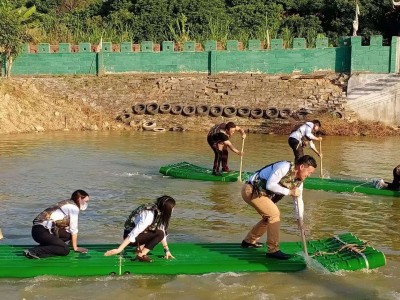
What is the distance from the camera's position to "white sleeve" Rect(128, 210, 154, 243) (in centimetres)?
747

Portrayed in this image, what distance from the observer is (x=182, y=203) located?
485 inches

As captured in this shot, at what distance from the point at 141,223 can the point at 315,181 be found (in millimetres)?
6744

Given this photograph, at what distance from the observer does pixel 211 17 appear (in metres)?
37.4

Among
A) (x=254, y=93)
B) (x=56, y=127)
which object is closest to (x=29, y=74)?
(x=56, y=127)

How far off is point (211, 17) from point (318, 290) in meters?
31.3

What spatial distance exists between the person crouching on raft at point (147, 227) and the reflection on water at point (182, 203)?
35 centimetres

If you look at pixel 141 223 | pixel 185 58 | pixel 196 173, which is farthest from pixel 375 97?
pixel 141 223

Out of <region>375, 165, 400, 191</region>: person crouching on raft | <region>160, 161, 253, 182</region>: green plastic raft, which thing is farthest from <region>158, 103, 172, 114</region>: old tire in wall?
<region>375, 165, 400, 191</region>: person crouching on raft

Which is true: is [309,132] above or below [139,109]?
above

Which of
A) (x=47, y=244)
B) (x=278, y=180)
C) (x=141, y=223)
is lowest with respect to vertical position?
(x=47, y=244)

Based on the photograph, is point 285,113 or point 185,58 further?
point 185,58

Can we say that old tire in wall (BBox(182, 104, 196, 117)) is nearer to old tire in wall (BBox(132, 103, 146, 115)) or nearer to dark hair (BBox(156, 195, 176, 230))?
old tire in wall (BBox(132, 103, 146, 115))

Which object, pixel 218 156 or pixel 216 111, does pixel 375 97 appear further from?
pixel 218 156

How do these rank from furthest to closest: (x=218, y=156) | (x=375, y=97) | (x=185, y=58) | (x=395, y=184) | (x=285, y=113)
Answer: (x=185, y=58)
(x=285, y=113)
(x=375, y=97)
(x=218, y=156)
(x=395, y=184)
